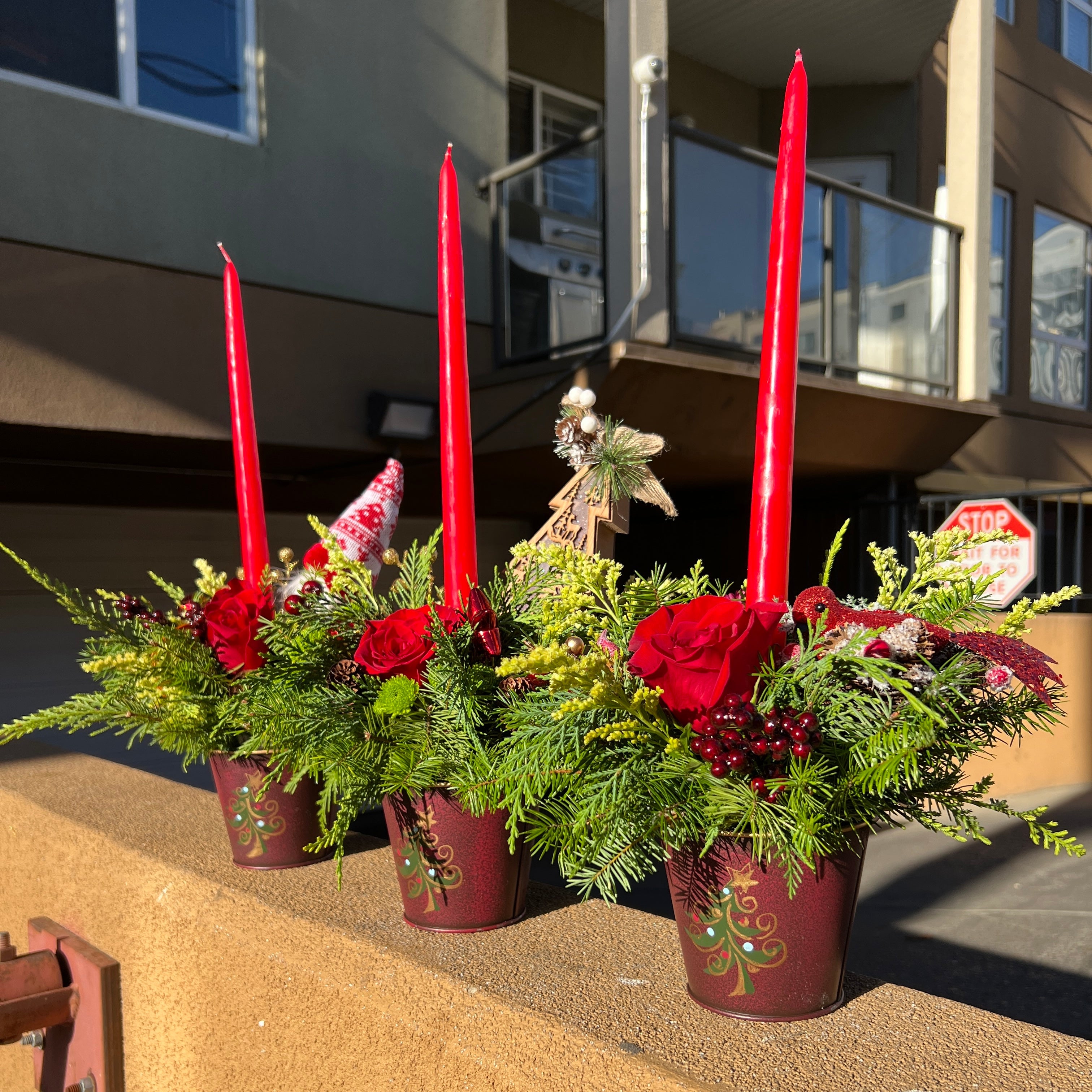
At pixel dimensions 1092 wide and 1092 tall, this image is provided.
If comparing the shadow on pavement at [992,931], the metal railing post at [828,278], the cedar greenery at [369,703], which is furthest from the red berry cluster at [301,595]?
the metal railing post at [828,278]

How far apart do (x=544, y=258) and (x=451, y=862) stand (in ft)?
15.5

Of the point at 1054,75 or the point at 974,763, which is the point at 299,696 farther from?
the point at 1054,75

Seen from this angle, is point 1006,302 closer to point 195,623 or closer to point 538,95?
point 538,95

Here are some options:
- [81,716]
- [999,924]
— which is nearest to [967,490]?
Result: [999,924]

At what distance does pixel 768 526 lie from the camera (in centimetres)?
76

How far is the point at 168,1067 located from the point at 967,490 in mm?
7963

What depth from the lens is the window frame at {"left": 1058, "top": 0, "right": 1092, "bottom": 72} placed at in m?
9.14

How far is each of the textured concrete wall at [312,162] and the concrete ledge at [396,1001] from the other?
3362mm

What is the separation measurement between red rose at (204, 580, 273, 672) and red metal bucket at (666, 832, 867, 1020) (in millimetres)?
595

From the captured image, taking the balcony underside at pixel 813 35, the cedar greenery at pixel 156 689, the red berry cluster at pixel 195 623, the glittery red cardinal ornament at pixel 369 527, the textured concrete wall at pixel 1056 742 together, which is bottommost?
the textured concrete wall at pixel 1056 742

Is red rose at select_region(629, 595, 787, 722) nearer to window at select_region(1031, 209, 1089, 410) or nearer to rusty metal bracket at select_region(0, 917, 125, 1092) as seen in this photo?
rusty metal bracket at select_region(0, 917, 125, 1092)

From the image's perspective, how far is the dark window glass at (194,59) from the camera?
4.36m

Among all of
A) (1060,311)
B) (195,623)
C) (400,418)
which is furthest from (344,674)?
(1060,311)

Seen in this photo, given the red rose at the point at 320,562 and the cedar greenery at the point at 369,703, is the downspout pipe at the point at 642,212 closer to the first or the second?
the red rose at the point at 320,562
